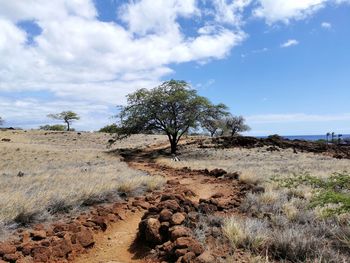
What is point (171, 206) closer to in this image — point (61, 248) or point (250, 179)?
point (61, 248)

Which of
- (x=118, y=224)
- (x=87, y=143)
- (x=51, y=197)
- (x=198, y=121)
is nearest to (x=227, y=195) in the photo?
(x=118, y=224)

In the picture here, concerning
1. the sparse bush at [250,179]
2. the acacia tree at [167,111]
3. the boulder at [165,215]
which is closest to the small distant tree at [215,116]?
the acacia tree at [167,111]

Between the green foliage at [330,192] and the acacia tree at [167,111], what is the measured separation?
71.7 feet

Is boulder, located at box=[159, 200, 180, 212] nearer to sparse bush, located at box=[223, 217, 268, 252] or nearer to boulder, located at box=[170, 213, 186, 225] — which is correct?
boulder, located at box=[170, 213, 186, 225]

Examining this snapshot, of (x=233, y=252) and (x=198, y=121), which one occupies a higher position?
(x=198, y=121)

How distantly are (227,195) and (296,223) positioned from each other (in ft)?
15.1

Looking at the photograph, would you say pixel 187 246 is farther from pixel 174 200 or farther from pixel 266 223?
pixel 174 200

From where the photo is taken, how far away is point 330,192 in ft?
28.8

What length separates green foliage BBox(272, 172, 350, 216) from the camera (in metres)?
7.99

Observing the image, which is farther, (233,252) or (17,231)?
(17,231)

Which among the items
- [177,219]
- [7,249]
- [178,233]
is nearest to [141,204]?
[177,219]

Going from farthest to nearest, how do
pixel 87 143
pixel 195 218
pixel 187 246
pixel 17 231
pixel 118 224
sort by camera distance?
1. pixel 87 143
2. pixel 118 224
3. pixel 195 218
4. pixel 17 231
5. pixel 187 246

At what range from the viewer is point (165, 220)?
731 cm

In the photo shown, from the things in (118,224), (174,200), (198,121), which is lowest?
(118,224)
